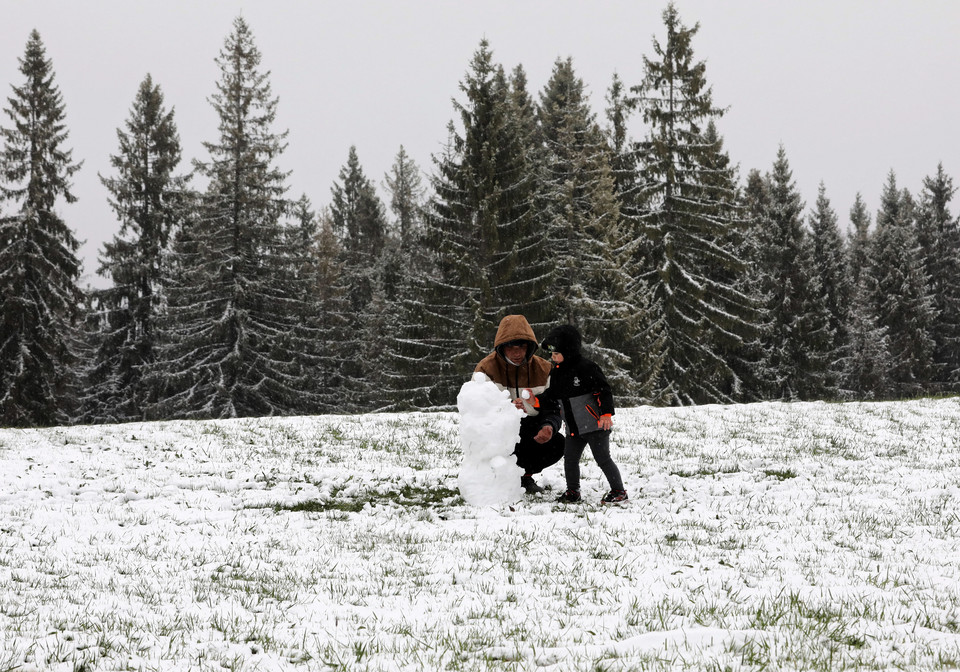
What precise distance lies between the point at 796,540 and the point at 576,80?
32.9 m

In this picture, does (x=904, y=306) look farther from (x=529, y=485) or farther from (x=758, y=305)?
(x=529, y=485)

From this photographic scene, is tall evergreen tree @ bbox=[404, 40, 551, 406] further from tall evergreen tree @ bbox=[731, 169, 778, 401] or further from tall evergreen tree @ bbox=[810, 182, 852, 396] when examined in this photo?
tall evergreen tree @ bbox=[810, 182, 852, 396]

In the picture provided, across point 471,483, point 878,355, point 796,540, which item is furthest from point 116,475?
point 878,355

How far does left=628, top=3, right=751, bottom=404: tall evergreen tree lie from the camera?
92.8 ft

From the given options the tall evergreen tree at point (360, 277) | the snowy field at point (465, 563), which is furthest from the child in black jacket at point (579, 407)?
the tall evergreen tree at point (360, 277)

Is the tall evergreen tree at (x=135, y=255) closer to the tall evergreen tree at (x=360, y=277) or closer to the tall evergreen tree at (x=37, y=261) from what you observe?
the tall evergreen tree at (x=37, y=261)

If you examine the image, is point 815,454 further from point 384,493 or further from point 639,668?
point 639,668

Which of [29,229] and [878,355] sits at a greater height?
[29,229]

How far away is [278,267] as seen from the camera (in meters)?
33.0

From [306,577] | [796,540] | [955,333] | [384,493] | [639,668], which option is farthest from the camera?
[955,333]

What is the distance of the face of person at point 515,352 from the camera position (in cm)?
816

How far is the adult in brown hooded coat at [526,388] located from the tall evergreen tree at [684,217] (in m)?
20.8

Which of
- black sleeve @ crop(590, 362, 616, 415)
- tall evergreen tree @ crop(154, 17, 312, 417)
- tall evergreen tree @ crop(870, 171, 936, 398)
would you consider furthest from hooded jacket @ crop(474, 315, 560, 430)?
tall evergreen tree @ crop(870, 171, 936, 398)

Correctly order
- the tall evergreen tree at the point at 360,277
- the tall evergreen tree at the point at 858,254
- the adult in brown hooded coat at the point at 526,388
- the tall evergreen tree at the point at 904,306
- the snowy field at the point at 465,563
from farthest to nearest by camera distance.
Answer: the tall evergreen tree at the point at 858,254
the tall evergreen tree at the point at 904,306
the tall evergreen tree at the point at 360,277
the adult in brown hooded coat at the point at 526,388
the snowy field at the point at 465,563
